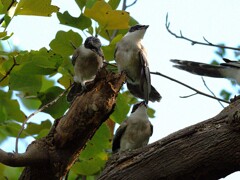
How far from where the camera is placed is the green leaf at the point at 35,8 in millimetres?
2881

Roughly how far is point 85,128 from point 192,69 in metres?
1.76

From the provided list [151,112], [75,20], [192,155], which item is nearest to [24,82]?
[75,20]

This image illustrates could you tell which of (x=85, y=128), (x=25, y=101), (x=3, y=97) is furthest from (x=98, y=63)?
(x=85, y=128)

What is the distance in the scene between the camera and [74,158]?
2.97 m

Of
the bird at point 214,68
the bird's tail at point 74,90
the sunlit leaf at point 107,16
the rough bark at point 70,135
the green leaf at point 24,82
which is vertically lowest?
the rough bark at point 70,135

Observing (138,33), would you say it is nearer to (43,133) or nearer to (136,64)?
(136,64)

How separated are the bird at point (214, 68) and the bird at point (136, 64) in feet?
1.02

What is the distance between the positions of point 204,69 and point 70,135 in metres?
1.92

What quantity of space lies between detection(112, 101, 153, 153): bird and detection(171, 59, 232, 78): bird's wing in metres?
0.52

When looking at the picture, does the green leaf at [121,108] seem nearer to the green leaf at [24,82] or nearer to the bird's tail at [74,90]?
the bird's tail at [74,90]

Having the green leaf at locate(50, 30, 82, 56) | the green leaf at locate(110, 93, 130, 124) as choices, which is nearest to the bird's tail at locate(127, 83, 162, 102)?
the green leaf at locate(110, 93, 130, 124)

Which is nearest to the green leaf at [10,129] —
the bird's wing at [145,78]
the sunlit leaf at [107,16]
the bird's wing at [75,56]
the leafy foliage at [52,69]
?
the leafy foliage at [52,69]

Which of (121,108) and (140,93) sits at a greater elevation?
(140,93)

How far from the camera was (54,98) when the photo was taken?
333 centimetres
